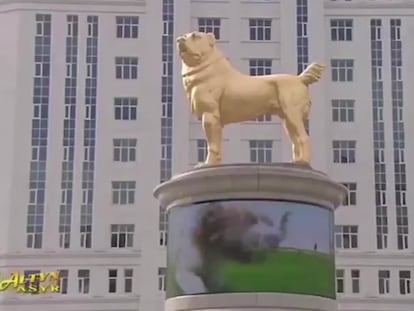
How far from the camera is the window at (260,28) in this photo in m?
43.7

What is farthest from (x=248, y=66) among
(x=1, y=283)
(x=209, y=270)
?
(x=209, y=270)

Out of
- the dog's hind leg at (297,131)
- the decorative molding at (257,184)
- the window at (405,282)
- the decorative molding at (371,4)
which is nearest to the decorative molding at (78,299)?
the window at (405,282)

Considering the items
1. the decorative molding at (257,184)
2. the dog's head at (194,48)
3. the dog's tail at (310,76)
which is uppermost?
the dog's head at (194,48)

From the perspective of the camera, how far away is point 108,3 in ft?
143

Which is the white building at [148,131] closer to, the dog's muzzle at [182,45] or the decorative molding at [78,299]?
the decorative molding at [78,299]

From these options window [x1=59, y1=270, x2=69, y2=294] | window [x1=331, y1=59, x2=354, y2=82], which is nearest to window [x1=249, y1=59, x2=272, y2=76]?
window [x1=331, y1=59, x2=354, y2=82]

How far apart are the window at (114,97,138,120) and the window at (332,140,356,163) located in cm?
942

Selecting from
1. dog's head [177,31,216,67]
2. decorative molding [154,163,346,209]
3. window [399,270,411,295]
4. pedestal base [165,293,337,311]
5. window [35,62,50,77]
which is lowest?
window [399,270,411,295]

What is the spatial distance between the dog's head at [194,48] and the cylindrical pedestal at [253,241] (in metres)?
1.61

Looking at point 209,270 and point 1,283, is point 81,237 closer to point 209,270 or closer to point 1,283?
point 1,283

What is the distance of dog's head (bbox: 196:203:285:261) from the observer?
36.3 ft

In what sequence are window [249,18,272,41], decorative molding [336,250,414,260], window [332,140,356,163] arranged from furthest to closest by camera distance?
window [249,18,272,41] → window [332,140,356,163] → decorative molding [336,250,414,260]

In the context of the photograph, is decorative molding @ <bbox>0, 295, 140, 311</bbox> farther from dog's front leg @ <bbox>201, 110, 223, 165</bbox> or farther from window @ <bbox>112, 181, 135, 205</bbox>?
dog's front leg @ <bbox>201, 110, 223, 165</bbox>

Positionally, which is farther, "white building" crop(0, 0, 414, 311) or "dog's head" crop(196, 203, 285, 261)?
"white building" crop(0, 0, 414, 311)
